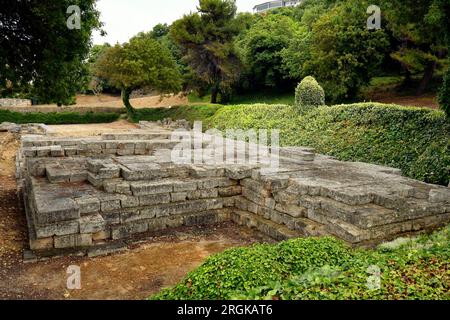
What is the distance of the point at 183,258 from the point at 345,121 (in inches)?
411

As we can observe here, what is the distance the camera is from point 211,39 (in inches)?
1297

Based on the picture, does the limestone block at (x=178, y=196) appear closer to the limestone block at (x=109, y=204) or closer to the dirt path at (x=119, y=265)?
the dirt path at (x=119, y=265)

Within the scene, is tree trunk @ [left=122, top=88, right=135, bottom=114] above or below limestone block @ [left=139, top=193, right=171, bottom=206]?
above

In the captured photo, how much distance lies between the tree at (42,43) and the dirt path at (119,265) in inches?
118

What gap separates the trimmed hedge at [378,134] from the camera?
35.7 ft

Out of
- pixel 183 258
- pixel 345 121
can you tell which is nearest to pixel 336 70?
pixel 345 121

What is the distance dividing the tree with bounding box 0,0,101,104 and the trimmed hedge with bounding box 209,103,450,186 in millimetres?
9419

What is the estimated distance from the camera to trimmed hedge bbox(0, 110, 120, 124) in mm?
28406

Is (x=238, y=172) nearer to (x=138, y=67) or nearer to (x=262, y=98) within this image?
(x=138, y=67)

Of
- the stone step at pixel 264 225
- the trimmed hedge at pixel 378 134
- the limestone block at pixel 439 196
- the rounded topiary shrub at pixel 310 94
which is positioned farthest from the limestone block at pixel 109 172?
the rounded topiary shrub at pixel 310 94

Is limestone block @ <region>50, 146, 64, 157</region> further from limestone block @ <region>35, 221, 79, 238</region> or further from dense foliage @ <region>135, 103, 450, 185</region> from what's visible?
dense foliage @ <region>135, 103, 450, 185</region>

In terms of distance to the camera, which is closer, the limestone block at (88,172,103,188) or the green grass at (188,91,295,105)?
the limestone block at (88,172,103,188)

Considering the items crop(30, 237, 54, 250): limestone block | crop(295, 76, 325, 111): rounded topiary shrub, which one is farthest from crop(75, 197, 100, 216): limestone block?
crop(295, 76, 325, 111): rounded topiary shrub
